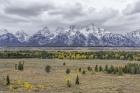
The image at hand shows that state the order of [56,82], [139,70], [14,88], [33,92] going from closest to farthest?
1. [33,92]
2. [14,88]
3. [56,82]
4. [139,70]

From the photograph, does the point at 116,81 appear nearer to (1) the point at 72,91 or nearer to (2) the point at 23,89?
(1) the point at 72,91

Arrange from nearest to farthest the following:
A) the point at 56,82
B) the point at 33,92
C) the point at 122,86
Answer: the point at 33,92
the point at 122,86
the point at 56,82

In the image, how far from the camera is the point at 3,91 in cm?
3019

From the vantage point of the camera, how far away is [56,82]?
36906 millimetres

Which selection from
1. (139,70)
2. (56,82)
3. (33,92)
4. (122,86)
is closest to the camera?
(33,92)

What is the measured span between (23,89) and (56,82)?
6.15m

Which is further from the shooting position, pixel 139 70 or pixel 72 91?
pixel 139 70

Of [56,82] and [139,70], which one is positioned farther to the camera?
[139,70]

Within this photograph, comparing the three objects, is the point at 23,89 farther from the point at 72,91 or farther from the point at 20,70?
the point at 20,70

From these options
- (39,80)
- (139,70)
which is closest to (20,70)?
(39,80)

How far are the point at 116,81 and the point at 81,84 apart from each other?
490 cm

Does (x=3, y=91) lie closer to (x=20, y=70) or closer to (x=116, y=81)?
(x=116, y=81)

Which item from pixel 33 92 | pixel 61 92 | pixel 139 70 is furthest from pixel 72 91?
pixel 139 70

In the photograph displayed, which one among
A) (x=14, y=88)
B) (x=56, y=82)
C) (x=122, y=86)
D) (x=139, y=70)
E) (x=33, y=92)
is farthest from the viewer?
(x=139, y=70)
